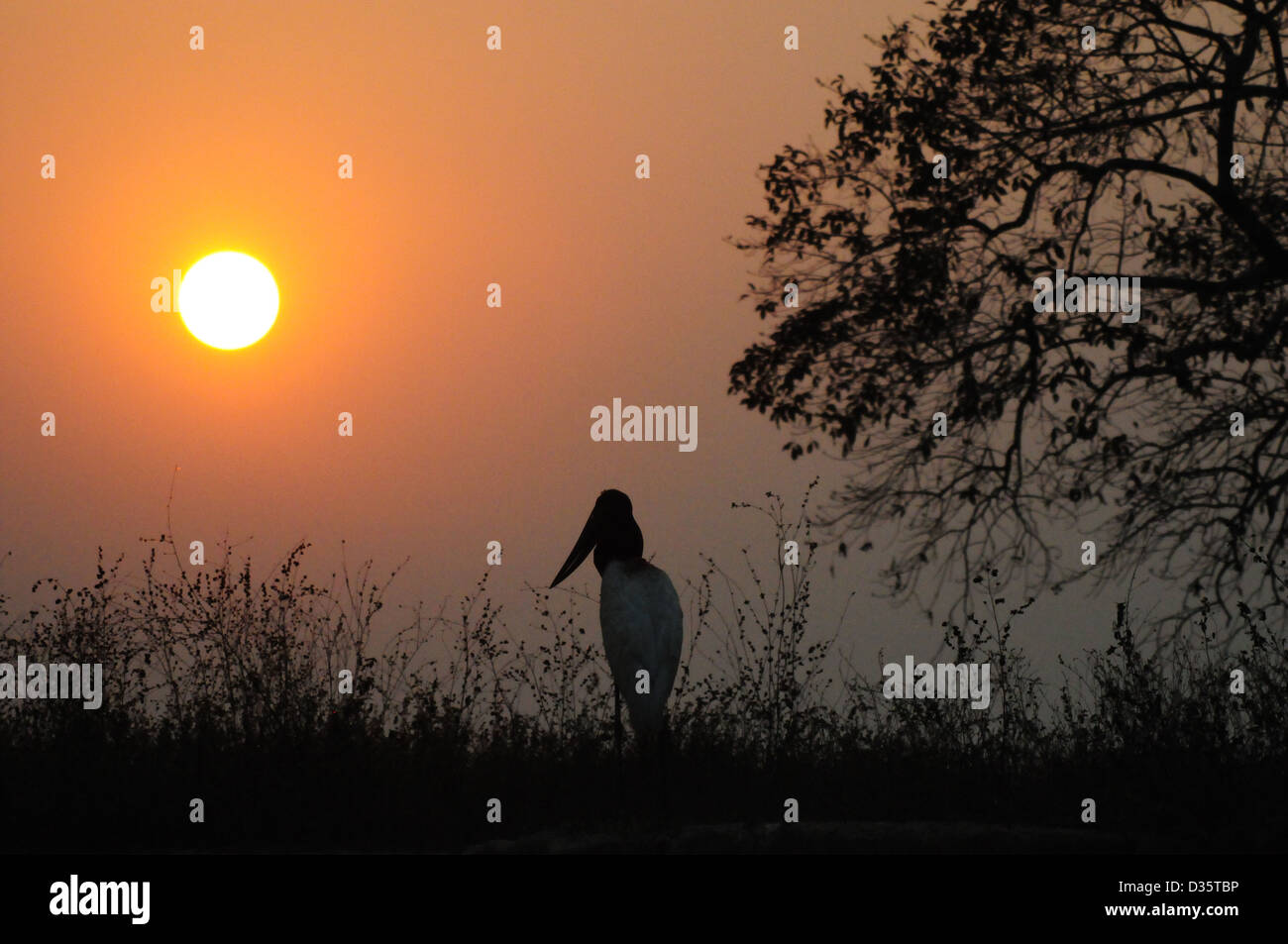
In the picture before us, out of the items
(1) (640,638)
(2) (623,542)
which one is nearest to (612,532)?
(2) (623,542)

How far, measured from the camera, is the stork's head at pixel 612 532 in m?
10.6

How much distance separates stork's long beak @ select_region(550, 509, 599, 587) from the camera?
10906mm

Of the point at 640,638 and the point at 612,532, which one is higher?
the point at 612,532

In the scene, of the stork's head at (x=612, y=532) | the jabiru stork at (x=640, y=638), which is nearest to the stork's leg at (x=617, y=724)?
the jabiru stork at (x=640, y=638)

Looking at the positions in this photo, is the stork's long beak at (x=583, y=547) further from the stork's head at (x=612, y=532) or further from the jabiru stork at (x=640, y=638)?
the jabiru stork at (x=640, y=638)

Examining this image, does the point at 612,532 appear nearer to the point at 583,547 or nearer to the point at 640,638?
the point at 583,547

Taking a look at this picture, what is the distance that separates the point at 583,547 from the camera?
36.2 feet

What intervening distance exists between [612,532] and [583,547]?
1.49 ft

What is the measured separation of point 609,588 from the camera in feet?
31.9

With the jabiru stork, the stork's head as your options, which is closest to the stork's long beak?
the stork's head

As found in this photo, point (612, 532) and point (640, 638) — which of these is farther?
point (612, 532)

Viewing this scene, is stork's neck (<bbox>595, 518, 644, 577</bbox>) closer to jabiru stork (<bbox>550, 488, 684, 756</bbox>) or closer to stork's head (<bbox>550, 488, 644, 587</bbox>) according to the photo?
stork's head (<bbox>550, 488, 644, 587</bbox>)

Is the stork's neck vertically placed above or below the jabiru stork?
above
